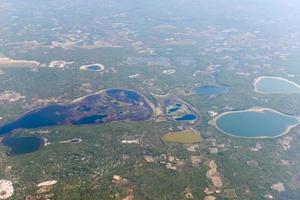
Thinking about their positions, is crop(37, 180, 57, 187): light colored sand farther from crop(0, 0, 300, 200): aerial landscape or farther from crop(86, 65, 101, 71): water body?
crop(86, 65, 101, 71): water body

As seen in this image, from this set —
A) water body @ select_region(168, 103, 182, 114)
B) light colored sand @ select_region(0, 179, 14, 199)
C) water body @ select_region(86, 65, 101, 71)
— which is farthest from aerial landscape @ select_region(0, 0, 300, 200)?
water body @ select_region(168, 103, 182, 114)

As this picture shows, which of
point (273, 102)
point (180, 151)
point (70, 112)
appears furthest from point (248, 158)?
point (70, 112)

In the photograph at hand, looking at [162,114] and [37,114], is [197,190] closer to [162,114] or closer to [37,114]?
[162,114]

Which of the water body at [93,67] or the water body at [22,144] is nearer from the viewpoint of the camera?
the water body at [22,144]

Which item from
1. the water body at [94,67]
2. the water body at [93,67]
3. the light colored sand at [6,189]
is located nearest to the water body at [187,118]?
the water body at [93,67]

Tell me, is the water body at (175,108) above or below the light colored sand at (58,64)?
below

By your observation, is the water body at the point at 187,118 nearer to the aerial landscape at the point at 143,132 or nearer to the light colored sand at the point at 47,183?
Answer: the aerial landscape at the point at 143,132
